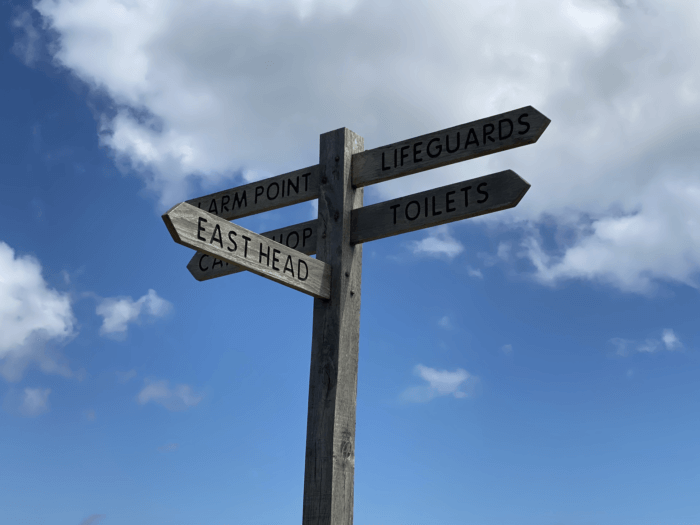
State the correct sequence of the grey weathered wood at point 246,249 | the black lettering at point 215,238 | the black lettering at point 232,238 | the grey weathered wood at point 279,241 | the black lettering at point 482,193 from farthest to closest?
the grey weathered wood at point 279,241 → the black lettering at point 482,193 → the black lettering at point 232,238 → the black lettering at point 215,238 → the grey weathered wood at point 246,249

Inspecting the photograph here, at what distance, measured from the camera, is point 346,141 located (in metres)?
4.96

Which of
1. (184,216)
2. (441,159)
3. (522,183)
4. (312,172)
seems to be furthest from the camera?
(312,172)

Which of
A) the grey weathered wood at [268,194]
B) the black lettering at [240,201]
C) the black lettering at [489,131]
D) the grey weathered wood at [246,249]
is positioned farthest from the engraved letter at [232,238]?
the black lettering at [489,131]

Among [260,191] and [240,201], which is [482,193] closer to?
[260,191]

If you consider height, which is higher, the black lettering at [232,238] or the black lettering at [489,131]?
the black lettering at [489,131]

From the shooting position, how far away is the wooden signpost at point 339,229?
4316 millimetres

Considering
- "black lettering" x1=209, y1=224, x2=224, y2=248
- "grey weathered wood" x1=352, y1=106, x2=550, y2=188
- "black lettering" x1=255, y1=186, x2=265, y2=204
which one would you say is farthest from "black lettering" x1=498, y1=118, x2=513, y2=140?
"black lettering" x1=209, y1=224, x2=224, y2=248

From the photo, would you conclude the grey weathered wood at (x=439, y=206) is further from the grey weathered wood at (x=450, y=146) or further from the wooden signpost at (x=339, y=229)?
A: the grey weathered wood at (x=450, y=146)

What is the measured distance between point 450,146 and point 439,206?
1.36 feet

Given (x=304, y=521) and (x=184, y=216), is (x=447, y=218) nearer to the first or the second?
(x=184, y=216)

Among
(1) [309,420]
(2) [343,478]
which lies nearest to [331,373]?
(1) [309,420]

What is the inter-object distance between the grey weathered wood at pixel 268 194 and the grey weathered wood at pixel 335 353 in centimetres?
12

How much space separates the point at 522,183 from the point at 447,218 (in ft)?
1.74

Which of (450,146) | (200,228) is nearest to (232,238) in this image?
(200,228)
